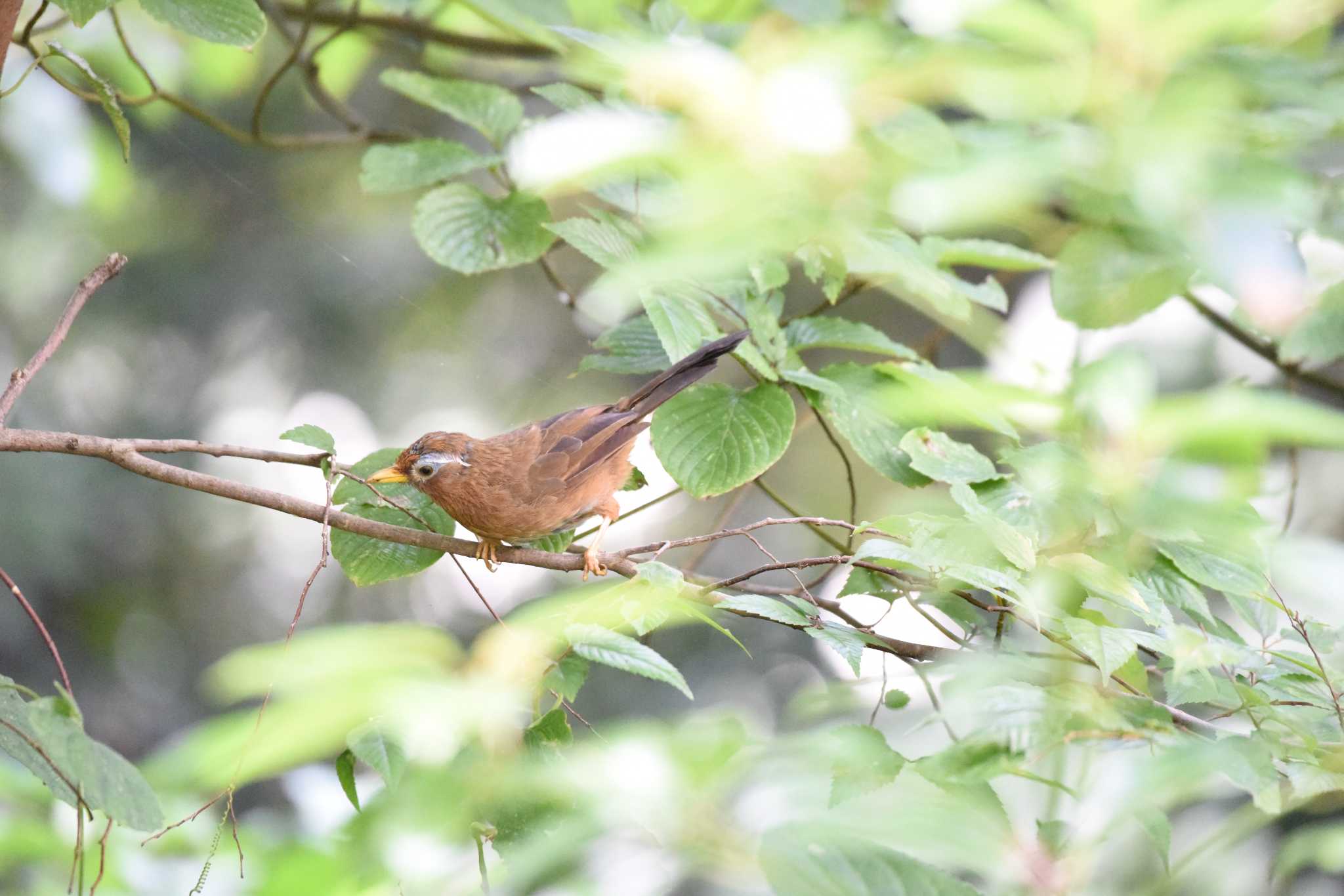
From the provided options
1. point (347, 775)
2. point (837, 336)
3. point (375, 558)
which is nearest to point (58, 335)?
point (375, 558)

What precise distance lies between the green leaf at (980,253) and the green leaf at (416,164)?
1082 mm

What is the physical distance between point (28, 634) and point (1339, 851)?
580 centimetres

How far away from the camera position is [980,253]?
246 centimetres

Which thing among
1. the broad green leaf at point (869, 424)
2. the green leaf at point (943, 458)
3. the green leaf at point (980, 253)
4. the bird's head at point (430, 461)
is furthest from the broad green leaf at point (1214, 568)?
the bird's head at point (430, 461)

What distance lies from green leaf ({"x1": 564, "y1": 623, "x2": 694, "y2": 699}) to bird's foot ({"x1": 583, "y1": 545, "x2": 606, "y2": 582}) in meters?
0.86

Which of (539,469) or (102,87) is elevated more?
(102,87)

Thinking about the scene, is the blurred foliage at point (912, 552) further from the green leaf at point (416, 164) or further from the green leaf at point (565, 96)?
the green leaf at point (416, 164)

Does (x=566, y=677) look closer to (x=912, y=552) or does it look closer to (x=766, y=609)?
(x=766, y=609)

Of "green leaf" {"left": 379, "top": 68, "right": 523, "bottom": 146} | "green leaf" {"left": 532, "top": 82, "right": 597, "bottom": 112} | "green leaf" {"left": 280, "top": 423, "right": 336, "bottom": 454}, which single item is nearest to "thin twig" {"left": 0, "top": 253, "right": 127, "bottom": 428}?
"green leaf" {"left": 280, "top": 423, "right": 336, "bottom": 454}

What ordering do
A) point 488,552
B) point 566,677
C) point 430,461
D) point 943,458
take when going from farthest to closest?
point 430,461 < point 488,552 < point 943,458 < point 566,677

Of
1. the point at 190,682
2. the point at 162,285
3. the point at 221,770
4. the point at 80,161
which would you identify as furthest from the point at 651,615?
the point at 190,682

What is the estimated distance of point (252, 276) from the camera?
520cm

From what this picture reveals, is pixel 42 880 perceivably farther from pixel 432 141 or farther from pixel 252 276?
pixel 252 276

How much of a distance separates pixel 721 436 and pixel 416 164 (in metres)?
1.12
